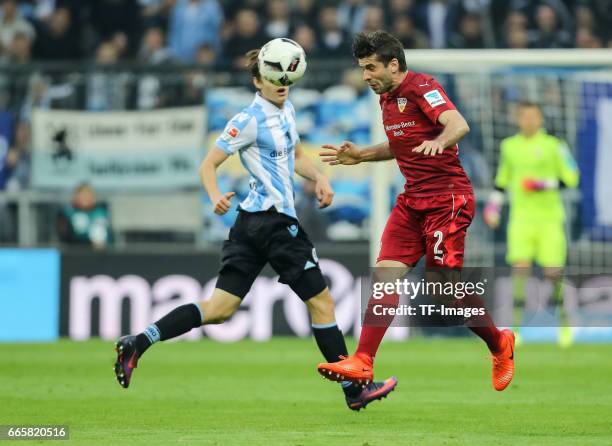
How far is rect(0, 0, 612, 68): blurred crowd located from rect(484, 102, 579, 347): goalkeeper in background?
3.25 meters

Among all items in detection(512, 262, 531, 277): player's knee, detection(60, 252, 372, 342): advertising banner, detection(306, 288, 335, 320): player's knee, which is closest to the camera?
detection(306, 288, 335, 320): player's knee

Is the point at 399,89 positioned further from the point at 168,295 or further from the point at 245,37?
the point at 245,37

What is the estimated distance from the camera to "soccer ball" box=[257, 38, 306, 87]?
8.56m

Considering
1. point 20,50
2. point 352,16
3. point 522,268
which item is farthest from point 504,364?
point 20,50

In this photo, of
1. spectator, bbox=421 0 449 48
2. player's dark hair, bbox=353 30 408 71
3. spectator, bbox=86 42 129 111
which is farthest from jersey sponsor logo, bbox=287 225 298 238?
spectator, bbox=421 0 449 48

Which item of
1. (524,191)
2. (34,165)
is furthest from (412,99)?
(34,165)

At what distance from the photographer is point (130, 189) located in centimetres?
1612

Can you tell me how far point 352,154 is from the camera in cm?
860

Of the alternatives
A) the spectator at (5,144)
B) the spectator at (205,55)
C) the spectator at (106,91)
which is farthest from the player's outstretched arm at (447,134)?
the spectator at (205,55)

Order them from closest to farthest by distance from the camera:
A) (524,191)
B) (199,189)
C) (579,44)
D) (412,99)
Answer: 1. (412,99)
2. (524,191)
3. (199,189)
4. (579,44)

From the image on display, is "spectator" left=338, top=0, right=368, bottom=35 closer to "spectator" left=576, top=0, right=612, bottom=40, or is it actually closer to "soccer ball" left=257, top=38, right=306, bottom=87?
"spectator" left=576, top=0, right=612, bottom=40

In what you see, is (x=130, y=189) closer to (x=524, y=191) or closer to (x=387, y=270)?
(x=524, y=191)

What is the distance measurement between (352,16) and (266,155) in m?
9.76

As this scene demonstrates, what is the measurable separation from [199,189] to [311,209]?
1327 millimetres
